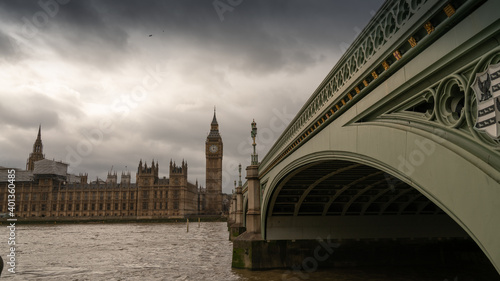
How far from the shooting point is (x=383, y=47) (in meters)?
5.50

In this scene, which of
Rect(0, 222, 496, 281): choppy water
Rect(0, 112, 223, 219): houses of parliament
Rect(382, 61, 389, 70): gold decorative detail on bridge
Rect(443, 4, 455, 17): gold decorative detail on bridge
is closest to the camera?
Rect(443, 4, 455, 17): gold decorative detail on bridge

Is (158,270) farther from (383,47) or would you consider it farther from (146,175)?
(146,175)

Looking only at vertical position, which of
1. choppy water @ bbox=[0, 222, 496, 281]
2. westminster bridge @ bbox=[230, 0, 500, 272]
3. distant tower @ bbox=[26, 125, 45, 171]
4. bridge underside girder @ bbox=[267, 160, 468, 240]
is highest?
distant tower @ bbox=[26, 125, 45, 171]

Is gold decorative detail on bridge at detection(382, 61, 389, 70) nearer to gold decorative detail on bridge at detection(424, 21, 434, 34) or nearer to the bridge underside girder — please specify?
gold decorative detail on bridge at detection(424, 21, 434, 34)

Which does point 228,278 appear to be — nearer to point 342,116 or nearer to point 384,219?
point 384,219

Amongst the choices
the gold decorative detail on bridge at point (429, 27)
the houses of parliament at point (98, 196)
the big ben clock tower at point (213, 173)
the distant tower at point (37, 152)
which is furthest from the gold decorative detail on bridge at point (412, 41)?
the distant tower at point (37, 152)

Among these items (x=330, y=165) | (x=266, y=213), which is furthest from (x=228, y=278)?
(x=330, y=165)

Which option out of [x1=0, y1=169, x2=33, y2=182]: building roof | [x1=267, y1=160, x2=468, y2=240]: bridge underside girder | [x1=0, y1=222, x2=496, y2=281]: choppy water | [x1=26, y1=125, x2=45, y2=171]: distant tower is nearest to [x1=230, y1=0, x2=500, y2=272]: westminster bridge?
[x1=267, y1=160, x2=468, y2=240]: bridge underside girder

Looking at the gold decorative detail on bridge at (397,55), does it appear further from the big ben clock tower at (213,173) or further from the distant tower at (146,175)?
the big ben clock tower at (213,173)

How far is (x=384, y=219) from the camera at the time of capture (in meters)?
19.8

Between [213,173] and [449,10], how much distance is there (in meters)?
128

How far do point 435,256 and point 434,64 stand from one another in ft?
58.4

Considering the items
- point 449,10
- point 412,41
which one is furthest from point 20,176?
point 449,10

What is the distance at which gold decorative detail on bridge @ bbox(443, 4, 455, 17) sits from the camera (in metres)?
3.91
